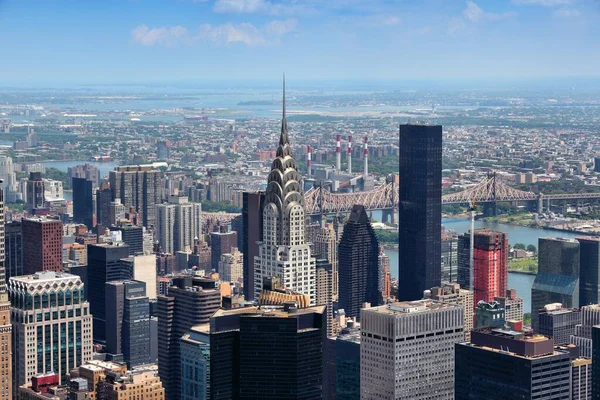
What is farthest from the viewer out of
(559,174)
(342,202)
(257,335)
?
(559,174)

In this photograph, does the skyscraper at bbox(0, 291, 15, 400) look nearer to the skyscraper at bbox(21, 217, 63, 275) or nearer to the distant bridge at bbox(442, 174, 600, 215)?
the skyscraper at bbox(21, 217, 63, 275)

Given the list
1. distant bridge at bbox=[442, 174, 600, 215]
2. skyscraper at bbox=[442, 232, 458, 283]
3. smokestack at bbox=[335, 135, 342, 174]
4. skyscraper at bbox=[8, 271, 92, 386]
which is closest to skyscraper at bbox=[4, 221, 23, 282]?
skyscraper at bbox=[8, 271, 92, 386]

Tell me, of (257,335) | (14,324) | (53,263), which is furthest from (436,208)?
(257,335)

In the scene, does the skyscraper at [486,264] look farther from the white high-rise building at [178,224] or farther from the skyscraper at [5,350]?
the skyscraper at [5,350]

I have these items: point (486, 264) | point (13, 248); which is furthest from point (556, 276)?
point (13, 248)

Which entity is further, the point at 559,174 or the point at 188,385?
the point at 559,174

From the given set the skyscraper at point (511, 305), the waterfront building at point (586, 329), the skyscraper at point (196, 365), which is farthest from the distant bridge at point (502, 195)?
the skyscraper at point (196, 365)

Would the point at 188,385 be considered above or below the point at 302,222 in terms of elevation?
below

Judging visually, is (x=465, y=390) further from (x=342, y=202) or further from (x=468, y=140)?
(x=468, y=140)
